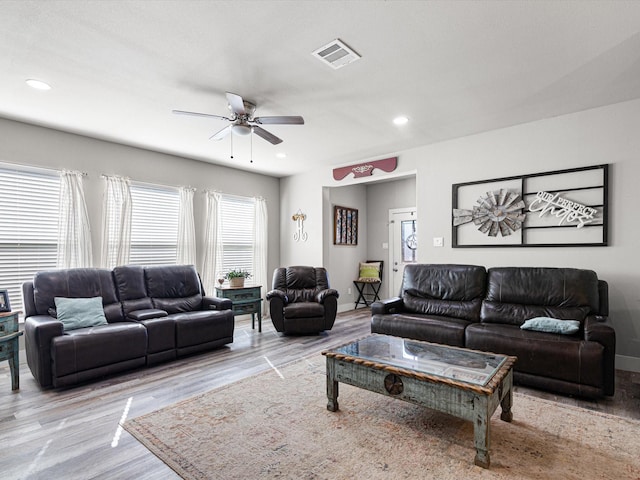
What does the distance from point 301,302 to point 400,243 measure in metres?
2.97

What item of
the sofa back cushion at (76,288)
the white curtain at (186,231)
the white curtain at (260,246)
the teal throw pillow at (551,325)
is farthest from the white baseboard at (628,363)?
the white curtain at (186,231)

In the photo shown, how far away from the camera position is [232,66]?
2.79 m

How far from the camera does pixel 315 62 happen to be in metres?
2.74

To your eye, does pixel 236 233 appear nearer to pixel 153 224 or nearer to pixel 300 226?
pixel 300 226

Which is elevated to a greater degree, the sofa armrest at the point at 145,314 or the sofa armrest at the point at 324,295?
the sofa armrest at the point at 324,295

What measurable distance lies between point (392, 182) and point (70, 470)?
22.0ft

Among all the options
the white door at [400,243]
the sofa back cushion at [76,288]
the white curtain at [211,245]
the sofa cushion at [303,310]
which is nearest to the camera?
the sofa back cushion at [76,288]

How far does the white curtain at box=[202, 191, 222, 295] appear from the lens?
18.7 feet

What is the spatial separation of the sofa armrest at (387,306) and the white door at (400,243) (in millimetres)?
2850

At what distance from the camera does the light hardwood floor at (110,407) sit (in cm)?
203

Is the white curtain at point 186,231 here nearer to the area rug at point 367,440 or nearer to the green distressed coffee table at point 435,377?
the area rug at point 367,440

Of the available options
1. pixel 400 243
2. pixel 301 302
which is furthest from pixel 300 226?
pixel 400 243

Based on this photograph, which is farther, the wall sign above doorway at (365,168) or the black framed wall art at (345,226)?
the black framed wall art at (345,226)

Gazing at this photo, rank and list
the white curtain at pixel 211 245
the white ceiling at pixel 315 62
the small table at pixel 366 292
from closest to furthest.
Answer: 1. the white ceiling at pixel 315 62
2. the white curtain at pixel 211 245
3. the small table at pixel 366 292
